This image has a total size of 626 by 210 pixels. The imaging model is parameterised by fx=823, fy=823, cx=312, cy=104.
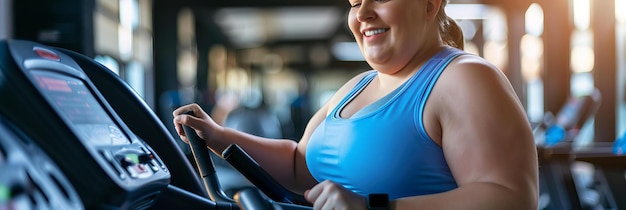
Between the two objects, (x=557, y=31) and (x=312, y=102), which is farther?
(x=312, y=102)

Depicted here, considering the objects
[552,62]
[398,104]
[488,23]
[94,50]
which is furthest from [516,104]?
[488,23]

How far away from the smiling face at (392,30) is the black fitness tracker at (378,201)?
34cm

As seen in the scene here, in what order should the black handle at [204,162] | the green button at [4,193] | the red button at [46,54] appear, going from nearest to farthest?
the green button at [4,193], the red button at [46,54], the black handle at [204,162]

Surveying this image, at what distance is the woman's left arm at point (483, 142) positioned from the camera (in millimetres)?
1059

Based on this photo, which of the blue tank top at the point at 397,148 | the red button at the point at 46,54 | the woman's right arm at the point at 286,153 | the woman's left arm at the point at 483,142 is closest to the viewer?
the red button at the point at 46,54

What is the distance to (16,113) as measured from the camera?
81 cm

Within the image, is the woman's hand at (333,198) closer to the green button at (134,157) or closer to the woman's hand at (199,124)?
the green button at (134,157)

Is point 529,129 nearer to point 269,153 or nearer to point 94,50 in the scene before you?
point 269,153

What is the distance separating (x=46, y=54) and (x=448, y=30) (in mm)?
732

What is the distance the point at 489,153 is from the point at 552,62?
7.02 metres

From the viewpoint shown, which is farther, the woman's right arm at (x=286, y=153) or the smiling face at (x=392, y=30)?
the woman's right arm at (x=286, y=153)

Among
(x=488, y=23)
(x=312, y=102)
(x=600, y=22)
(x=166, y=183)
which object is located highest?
(x=166, y=183)

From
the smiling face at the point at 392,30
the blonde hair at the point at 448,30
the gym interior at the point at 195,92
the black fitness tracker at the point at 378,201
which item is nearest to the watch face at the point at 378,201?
the black fitness tracker at the point at 378,201

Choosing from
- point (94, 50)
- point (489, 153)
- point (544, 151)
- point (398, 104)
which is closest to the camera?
point (489, 153)
